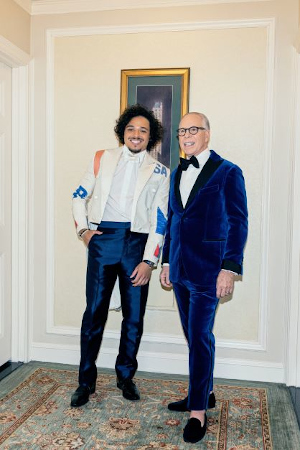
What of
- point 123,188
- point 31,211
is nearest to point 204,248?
point 123,188

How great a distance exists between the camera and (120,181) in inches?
116

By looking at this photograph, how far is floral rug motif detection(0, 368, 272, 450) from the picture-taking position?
2396 mm

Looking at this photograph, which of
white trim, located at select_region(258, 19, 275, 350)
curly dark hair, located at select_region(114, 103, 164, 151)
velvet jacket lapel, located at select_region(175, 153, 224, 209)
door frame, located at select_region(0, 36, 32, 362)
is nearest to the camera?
velvet jacket lapel, located at select_region(175, 153, 224, 209)

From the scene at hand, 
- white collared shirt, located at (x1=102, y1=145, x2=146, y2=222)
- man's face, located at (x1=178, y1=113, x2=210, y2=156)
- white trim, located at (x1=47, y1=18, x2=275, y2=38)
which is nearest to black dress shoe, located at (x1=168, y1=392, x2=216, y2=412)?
white collared shirt, located at (x1=102, y1=145, x2=146, y2=222)

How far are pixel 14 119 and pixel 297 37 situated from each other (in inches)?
77.5

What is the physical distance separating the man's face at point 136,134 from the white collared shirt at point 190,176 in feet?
1.36

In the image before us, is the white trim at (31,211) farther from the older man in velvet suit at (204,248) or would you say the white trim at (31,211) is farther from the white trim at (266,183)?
the white trim at (266,183)

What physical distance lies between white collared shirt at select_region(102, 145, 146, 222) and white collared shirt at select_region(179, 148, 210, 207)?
40 centimetres

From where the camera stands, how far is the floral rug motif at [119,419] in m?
2.40

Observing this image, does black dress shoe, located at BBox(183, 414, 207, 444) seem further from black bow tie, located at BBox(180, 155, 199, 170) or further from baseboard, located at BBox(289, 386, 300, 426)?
black bow tie, located at BBox(180, 155, 199, 170)

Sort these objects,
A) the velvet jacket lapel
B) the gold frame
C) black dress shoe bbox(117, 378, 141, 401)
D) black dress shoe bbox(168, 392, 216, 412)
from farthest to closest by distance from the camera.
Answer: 1. the gold frame
2. black dress shoe bbox(117, 378, 141, 401)
3. black dress shoe bbox(168, 392, 216, 412)
4. the velvet jacket lapel

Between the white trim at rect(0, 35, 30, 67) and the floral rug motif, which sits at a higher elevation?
the white trim at rect(0, 35, 30, 67)

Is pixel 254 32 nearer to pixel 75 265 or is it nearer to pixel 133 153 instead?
pixel 133 153

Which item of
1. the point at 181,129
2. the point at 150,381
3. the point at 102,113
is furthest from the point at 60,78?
the point at 150,381
